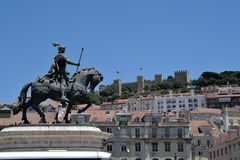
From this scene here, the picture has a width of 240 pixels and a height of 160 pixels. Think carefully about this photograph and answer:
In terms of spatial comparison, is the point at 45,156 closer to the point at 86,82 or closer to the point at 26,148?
the point at 26,148

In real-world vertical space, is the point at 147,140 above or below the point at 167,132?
below

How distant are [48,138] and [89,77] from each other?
210 inches

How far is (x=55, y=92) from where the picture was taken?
95.1 feet

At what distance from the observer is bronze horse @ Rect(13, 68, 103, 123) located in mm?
28969

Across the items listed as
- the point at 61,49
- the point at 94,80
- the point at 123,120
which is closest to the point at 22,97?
the point at 61,49

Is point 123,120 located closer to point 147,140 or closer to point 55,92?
point 147,140

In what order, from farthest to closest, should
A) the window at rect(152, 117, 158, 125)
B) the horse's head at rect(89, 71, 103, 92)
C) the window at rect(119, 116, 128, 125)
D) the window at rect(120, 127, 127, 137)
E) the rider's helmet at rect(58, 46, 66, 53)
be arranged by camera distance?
the window at rect(152, 117, 158, 125)
the window at rect(119, 116, 128, 125)
the window at rect(120, 127, 127, 137)
the horse's head at rect(89, 71, 103, 92)
the rider's helmet at rect(58, 46, 66, 53)

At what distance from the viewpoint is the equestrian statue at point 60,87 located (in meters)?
29.0

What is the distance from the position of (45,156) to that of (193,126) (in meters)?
94.5

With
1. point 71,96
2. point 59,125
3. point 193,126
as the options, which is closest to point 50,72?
point 71,96

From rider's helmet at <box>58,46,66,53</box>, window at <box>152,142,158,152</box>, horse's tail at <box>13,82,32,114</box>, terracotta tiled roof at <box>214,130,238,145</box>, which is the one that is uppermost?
rider's helmet at <box>58,46,66,53</box>

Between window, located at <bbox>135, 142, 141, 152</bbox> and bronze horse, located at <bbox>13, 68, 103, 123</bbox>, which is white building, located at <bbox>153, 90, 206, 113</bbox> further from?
bronze horse, located at <bbox>13, 68, 103, 123</bbox>

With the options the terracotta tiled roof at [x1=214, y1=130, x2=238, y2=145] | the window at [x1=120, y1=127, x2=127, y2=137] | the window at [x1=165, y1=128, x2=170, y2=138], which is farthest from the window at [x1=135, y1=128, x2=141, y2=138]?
the terracotta tiled roof at [x1=214, y1=130, x2=238, y2=145]

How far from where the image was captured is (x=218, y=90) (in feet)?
614
